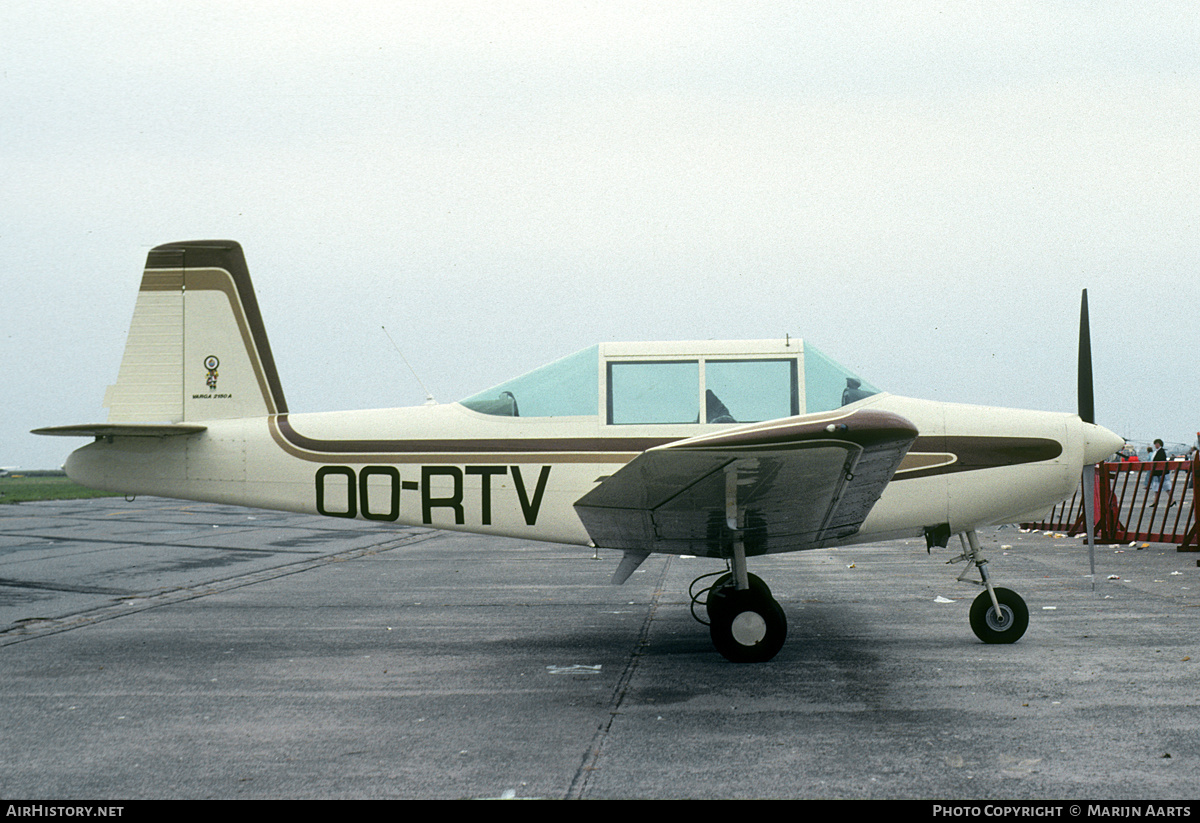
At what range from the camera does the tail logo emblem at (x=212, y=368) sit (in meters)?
7.75

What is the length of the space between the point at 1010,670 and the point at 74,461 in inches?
269

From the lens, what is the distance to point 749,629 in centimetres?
641

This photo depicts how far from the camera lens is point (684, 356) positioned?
23.4 ft

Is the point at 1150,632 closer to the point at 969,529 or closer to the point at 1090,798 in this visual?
the point at 969,529

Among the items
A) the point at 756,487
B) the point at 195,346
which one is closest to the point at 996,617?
the point at 756,487

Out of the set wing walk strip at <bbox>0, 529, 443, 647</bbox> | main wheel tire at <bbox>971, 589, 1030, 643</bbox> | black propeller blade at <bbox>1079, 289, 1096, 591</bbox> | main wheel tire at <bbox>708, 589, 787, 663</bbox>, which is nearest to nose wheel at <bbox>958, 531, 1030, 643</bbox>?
main wheel tire at <bbox>971, 589, 1030, 643</bbox>

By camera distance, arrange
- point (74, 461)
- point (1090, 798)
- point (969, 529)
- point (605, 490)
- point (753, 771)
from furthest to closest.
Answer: point (74, 461), point (969, 529), point (605, 490), point (753, 771), point (1090, 798)

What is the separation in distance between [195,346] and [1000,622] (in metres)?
6.47

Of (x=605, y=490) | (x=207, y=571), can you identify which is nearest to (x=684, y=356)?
(x=605, y=490)

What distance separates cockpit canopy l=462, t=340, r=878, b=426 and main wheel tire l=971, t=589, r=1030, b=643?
1.73m

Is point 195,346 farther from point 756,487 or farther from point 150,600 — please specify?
point 756,487

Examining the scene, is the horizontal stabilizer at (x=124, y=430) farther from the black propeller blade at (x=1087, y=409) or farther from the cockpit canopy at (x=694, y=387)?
the black propeller blade at (x=1087, y=409)

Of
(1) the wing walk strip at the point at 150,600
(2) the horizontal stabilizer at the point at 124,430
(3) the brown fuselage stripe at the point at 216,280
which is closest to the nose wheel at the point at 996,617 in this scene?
(3) the brown fuselage stripe at the point at 216,280

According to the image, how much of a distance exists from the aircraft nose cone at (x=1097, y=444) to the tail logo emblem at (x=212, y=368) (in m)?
6.55
